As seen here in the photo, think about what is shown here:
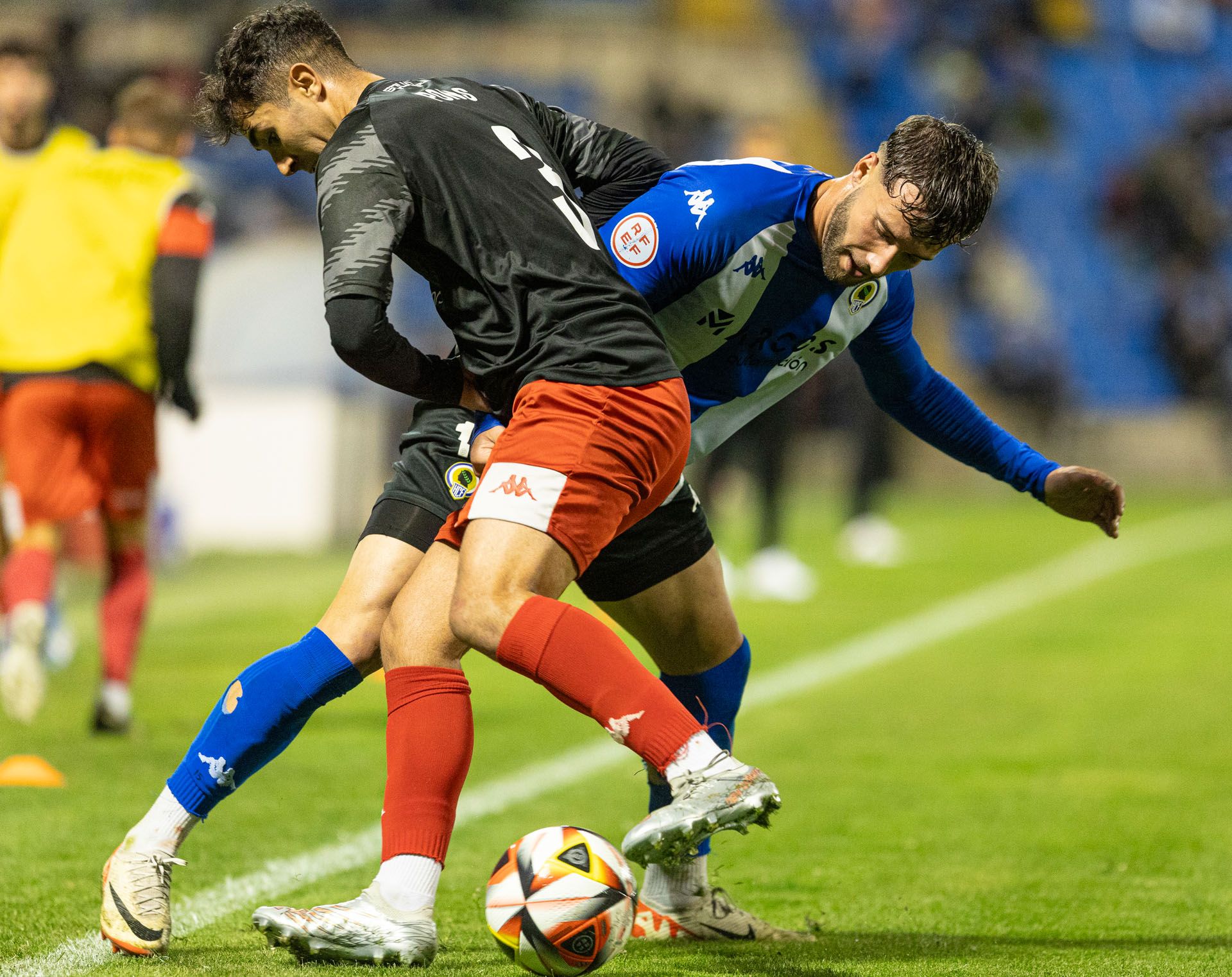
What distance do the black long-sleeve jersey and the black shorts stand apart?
262 mm

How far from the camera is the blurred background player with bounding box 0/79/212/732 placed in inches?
228

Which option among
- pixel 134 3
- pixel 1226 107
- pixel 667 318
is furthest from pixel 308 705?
pixel 1226 107

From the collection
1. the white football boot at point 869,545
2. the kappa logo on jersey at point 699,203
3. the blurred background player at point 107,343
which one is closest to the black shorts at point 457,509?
the kappa logo on jersey at point 699,203

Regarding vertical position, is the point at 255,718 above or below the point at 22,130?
below

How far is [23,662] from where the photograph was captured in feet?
17.3

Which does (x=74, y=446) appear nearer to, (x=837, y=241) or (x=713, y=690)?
(x=713, y=690)

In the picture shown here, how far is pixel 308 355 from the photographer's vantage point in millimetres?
14516

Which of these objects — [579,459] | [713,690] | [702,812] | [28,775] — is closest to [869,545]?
[28,775]

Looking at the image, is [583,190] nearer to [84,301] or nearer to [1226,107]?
[84,301]

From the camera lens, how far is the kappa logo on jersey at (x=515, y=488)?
9.09 ft

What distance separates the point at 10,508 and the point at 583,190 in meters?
3.45

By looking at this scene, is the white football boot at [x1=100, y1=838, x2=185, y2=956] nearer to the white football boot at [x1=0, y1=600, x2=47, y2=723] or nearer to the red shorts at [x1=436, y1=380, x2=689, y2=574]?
the red shorts at [x1=436, y1=380, x2=689, y2=574]

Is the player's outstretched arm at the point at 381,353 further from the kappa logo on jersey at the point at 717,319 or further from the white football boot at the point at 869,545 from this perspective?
the white football boot at the point at 869,545

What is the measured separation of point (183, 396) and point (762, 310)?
→ 3003 millimetres
